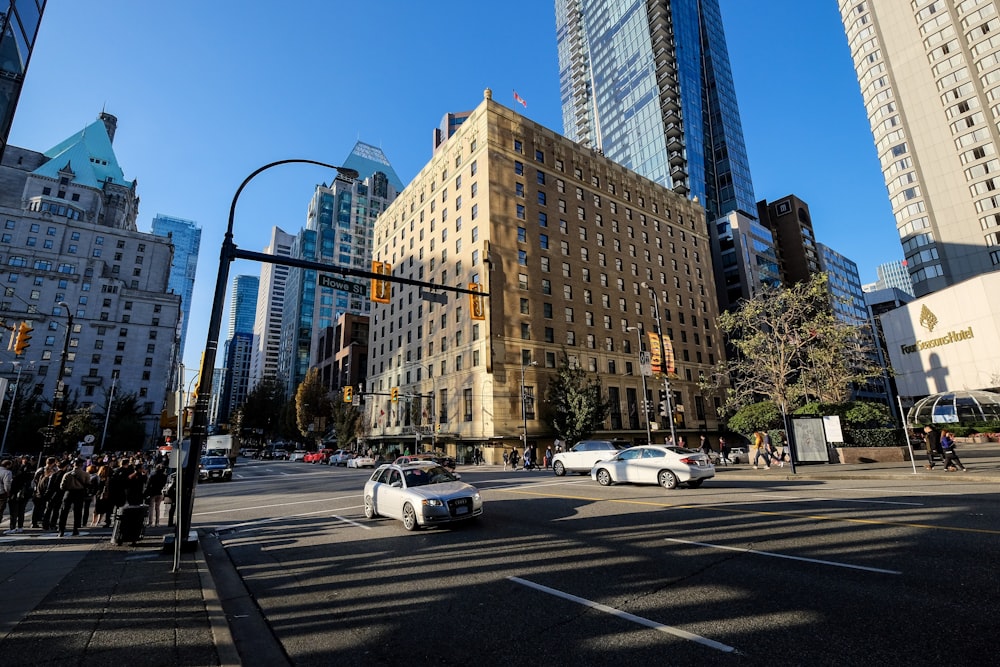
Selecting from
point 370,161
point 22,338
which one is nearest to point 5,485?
point 22,338

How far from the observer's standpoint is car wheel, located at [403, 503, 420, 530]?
10803mm

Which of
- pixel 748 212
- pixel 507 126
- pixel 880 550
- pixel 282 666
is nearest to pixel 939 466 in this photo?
pixel 880 550

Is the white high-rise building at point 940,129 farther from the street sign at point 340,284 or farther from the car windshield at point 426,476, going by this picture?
the street sign at point 340,284

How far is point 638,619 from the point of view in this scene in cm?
495

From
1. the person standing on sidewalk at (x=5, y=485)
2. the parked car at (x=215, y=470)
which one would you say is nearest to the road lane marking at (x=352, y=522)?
the person standing on sidewalk at (x=5, y=485)

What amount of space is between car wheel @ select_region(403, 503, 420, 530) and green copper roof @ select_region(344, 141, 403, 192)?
182665 mm

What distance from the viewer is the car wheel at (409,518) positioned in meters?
10.8

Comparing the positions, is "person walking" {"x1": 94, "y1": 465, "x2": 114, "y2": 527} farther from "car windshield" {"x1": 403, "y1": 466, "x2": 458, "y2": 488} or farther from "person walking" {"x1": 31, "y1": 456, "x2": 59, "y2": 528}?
"car windshield" {"x1": 403, "y1": 466, "x2": 458, "y2": 488}

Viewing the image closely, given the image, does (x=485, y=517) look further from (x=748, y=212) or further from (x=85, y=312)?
(x=85, y=312)

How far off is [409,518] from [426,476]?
132 cm

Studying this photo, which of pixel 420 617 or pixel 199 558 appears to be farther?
pixel 199 558

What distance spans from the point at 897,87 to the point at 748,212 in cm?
2971

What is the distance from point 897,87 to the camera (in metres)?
73.1

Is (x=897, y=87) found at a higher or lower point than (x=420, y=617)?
higher
